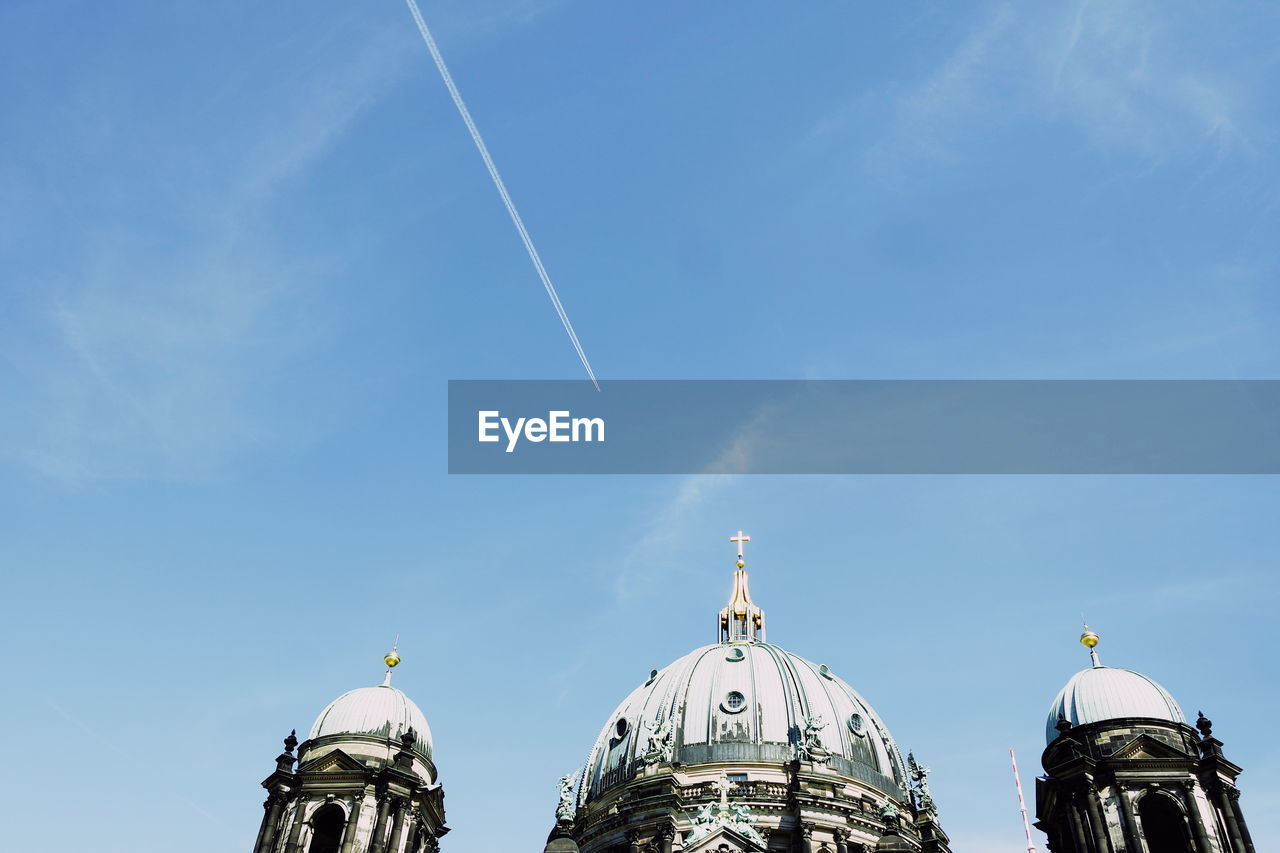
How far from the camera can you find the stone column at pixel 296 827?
4672 centimetres

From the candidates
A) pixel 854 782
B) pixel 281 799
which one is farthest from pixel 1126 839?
pixel 281 799

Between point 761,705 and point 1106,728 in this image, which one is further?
point 761,705

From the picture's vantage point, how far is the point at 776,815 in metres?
50.2

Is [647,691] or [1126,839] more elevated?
[647,691]

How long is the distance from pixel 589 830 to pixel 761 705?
11.3m

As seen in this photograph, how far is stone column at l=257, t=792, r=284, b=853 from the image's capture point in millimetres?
47094

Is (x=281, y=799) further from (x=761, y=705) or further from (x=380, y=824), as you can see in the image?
(x=761, y=705)

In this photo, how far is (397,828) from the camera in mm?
48188

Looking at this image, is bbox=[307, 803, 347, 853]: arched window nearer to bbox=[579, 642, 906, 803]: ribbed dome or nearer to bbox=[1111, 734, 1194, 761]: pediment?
bbox=[579, 642, 906, 803]: ribbed dome

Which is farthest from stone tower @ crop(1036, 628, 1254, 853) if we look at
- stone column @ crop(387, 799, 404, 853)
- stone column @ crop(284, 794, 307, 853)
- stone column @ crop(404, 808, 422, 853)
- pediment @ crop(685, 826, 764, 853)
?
stone column @ crop(284, 794, 307, 853)

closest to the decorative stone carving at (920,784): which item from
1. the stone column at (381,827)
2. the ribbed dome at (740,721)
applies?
the ribbed dome at (740,721)

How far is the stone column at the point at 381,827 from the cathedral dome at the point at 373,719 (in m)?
3.50

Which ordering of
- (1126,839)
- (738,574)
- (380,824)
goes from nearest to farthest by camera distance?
1. (1126,839)
2. (380,824)
3. (738,574)

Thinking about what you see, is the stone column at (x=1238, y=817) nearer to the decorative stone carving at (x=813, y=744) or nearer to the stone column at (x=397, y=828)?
the decorative stone carving at (x=813, y=744)
